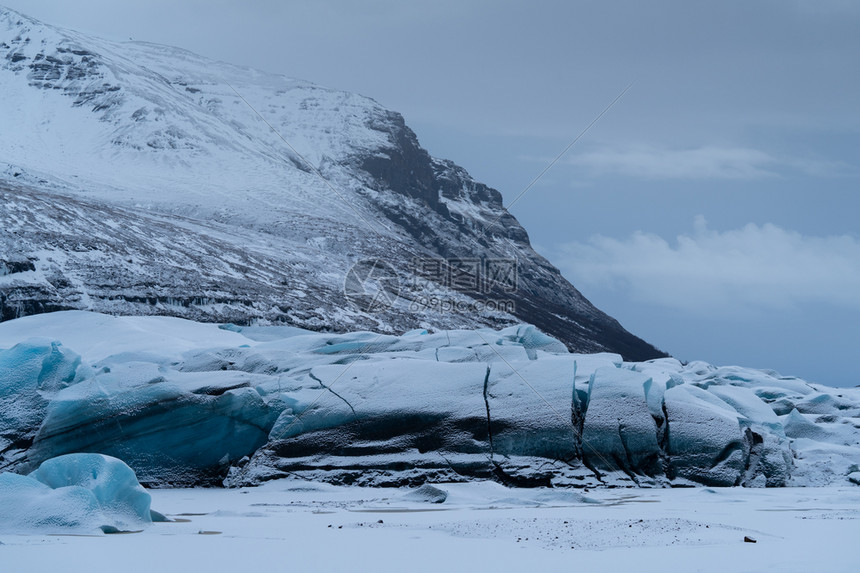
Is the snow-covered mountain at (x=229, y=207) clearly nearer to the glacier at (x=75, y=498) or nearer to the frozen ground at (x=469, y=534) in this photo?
the glacier at (x=75, y=498)

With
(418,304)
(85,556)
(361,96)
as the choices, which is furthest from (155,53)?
(85,556)

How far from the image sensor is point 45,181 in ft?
162

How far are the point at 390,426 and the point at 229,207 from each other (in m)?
44.1

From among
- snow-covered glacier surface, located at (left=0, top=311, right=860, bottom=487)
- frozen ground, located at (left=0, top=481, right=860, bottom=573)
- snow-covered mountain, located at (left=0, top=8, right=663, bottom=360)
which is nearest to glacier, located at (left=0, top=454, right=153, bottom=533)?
frozen ground, located at (left=0, top=481, right=860, bottom=573)

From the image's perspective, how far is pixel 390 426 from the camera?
13102 millimetres

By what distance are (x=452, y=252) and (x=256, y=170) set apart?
17.7 meters

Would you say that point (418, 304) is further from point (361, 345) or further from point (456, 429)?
point (456, 429)

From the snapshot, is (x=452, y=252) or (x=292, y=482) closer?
(x=292, y=482)

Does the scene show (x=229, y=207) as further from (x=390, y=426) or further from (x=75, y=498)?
(x=75, y=498)

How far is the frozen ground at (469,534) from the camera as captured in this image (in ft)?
22.2

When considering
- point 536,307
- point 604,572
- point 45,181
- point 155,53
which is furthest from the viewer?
point 155,53

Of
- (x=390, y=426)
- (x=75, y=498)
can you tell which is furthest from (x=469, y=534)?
(x=390, y=426)

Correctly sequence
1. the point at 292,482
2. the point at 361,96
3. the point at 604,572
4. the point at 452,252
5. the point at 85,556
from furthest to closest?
1. the point at 361,96
2. the point at 452,252
3. the point at 292,482
4. the point at 85,556
5. the point at 604,572

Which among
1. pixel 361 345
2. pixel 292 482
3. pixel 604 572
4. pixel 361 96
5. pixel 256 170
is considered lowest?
pixel 292 482
